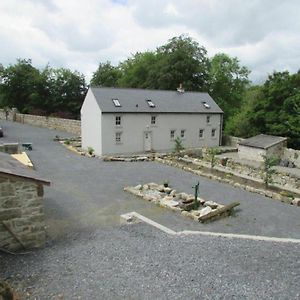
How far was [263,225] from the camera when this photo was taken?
43.8ft

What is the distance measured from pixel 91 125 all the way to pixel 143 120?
5.27m

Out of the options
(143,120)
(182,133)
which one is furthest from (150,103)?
(182,133)

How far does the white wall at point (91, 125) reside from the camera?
29.1 m

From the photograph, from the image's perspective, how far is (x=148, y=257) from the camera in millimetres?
8820

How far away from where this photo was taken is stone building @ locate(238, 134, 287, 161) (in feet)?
94.7

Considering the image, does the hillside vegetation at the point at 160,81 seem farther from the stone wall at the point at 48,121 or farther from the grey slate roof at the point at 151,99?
the grey slate roof at the point at 151,99

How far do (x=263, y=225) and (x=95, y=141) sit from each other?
1994cm

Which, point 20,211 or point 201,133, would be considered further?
point 201,133

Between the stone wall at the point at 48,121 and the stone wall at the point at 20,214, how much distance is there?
1289 inches

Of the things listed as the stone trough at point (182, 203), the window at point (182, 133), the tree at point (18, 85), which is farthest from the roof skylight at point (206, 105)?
the tree at point (18, 85)

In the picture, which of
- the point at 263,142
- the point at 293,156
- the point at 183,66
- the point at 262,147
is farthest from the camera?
the point at 183,66

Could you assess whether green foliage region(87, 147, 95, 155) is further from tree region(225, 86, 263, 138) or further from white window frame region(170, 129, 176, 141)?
tree region(225, 86, 263, 138)

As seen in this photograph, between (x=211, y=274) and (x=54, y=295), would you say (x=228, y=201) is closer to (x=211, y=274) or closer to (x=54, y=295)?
(x=211, y=274)

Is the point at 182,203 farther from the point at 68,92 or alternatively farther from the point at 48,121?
the point at 68,92
